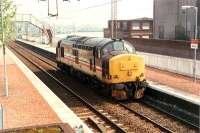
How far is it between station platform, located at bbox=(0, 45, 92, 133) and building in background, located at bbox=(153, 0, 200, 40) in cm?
4381

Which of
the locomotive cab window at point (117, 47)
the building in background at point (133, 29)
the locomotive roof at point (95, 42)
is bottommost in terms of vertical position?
the locomotive cab window at point (117, 47)

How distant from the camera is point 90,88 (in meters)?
28.1

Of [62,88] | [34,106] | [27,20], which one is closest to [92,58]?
[62,88]

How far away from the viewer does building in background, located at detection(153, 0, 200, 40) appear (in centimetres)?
6750

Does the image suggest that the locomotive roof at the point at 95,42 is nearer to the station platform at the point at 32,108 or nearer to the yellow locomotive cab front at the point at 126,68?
the yellow locomotive cab front at the point at 126,68

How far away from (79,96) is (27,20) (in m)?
74.6

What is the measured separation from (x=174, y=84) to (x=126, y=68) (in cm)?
605

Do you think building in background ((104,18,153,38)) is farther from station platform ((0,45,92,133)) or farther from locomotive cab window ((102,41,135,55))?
locomotive cab window ((102,41,135,55))

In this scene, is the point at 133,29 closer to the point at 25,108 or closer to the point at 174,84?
the point at 174,84

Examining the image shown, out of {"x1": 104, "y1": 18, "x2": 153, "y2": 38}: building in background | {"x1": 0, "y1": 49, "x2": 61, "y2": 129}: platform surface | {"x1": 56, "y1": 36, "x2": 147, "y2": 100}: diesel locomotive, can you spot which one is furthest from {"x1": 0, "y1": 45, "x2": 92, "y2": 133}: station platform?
{"x1": 104, "y1": 18, "x2": 153, "y2": 38}: building in background

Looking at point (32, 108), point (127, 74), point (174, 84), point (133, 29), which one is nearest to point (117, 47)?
point (127, 74)

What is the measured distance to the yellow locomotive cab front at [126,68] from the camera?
22.6 metres

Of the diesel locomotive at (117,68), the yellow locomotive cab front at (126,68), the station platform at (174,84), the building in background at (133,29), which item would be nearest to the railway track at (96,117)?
the diesel locomotive at (117,68)

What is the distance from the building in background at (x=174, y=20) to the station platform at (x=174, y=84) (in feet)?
107
